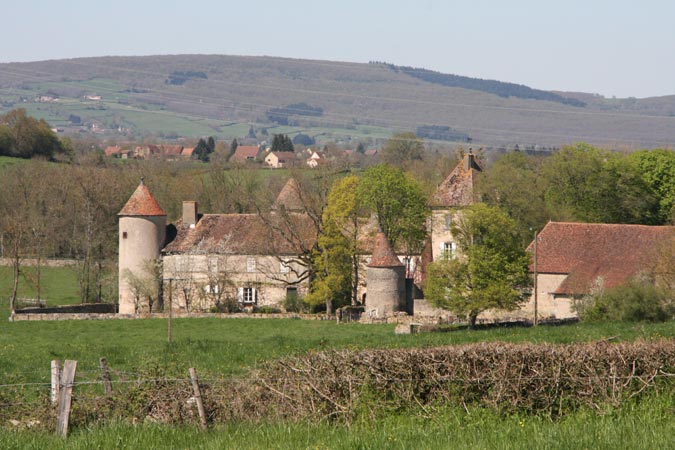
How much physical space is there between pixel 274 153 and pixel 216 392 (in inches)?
5667

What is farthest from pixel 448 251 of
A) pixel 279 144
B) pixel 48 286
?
pixel 279 144

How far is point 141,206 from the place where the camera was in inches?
2143

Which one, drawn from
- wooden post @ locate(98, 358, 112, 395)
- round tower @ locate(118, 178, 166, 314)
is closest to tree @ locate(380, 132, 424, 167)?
round tower @ locate(118, 178, 166, 314)

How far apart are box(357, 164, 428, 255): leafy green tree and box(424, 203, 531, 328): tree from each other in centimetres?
871

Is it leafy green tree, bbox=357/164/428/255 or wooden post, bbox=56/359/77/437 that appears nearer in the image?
wooden post, bbox=56/359/77/437

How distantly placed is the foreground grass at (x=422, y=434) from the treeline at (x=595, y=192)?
43.8m

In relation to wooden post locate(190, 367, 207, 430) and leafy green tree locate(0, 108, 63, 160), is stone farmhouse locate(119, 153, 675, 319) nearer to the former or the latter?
wooden post locate(190, 367, 207, 430)

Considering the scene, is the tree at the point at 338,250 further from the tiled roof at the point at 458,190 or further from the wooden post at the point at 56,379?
the wooden post at the point at 56,379

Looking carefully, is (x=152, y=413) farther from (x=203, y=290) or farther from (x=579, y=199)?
(x=579, y=199)

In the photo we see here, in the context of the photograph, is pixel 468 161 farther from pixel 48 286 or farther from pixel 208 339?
pixel 48 286

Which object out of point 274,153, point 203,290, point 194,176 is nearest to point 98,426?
point 203,290

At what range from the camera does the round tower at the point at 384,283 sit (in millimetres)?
47844

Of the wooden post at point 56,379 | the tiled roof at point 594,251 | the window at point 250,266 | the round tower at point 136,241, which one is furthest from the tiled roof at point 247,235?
the wooden post at point 56,379

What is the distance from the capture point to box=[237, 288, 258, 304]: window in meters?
53.7
